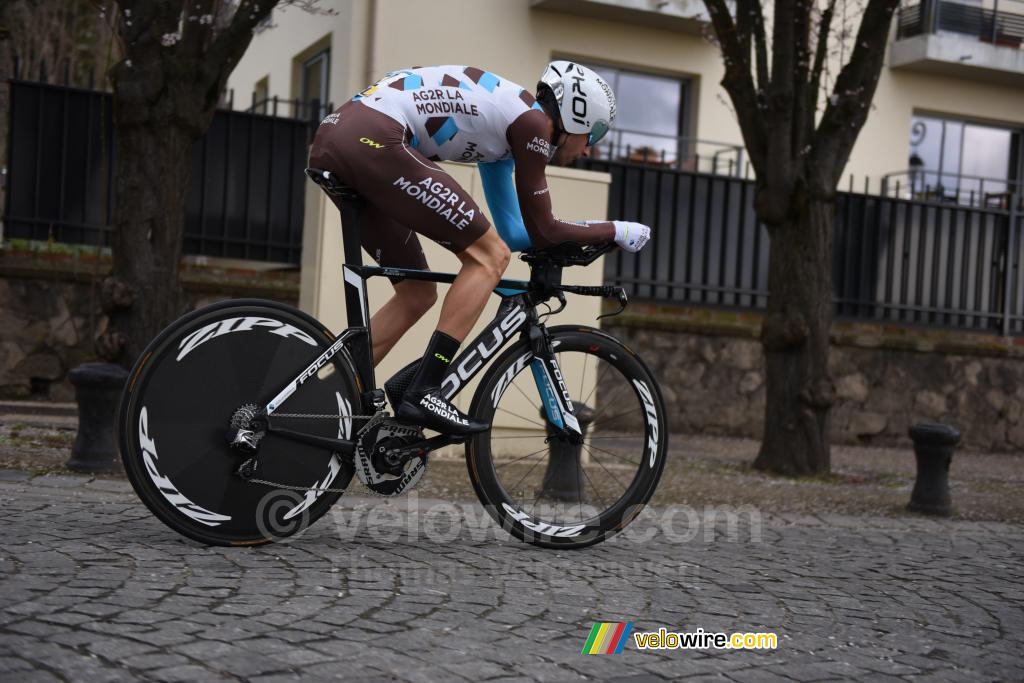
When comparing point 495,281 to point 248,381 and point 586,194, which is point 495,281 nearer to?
point 248,381

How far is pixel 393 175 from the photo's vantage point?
12.8 feet

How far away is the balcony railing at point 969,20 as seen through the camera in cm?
1808

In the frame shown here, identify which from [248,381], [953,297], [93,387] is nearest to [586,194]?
[93,387]

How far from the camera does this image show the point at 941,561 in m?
4.96

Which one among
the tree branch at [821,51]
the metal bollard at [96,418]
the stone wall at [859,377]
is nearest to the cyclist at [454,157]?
the metal bollard at [96,418]

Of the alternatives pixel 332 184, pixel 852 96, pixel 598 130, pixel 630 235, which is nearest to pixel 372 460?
pixel 332 184

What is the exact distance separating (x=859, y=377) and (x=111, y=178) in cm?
800

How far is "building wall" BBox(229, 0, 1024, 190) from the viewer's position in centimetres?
1426

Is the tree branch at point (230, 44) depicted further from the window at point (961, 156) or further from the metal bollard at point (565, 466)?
the window at point (961, 156)

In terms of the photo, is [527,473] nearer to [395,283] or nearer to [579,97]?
[395,283]

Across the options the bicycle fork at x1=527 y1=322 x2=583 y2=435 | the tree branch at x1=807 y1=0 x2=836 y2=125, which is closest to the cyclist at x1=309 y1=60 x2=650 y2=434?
the bicycle fork at x1=527 y1=322 x2=583 y2=435

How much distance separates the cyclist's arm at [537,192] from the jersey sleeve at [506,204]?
0.20 m

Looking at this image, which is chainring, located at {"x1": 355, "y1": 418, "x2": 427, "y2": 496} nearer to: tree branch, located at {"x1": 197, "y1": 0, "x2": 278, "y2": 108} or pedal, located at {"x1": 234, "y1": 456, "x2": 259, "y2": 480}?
pedal, located at {"x1": 234, "y1": 456, "x2": 259, "y2": 480}

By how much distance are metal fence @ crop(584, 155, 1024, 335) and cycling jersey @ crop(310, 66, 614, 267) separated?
7.77 meters
